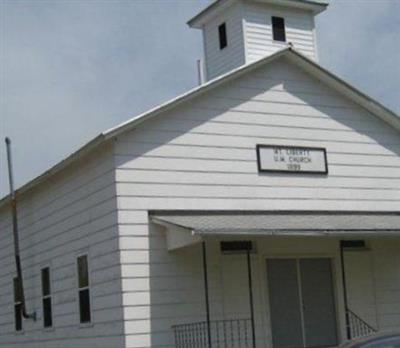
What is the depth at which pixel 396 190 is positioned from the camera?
21.6 metres

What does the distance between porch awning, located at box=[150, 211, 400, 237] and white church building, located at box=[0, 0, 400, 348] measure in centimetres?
5

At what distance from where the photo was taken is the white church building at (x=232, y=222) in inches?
708

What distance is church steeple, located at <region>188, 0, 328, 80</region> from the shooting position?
2712 centimetres

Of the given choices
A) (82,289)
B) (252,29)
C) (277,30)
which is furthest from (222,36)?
(82,289)

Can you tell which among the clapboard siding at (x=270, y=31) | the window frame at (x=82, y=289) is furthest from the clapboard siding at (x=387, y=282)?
the clapboard siding at (x=270, y=31)

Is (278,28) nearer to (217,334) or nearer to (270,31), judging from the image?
(270,31)

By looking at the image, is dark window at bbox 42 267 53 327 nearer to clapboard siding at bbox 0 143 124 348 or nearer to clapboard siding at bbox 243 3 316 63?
clapboard siding at bbox 0 143 124 348

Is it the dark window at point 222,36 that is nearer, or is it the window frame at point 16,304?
the window frame at point 16,304

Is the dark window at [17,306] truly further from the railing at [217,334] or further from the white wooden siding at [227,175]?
the railing at [217,334]

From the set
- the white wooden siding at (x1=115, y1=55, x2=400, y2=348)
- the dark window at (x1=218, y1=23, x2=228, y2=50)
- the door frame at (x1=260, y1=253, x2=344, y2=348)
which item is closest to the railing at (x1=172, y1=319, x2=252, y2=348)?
the white wooden siding at (x1=115, y1=55, x2=400, y2=348)

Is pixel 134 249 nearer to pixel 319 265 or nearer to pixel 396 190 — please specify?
pixel 319 265

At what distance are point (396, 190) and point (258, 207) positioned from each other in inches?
161

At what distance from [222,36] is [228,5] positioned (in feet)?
3.24

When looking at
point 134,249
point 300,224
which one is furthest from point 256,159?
point 134,249
